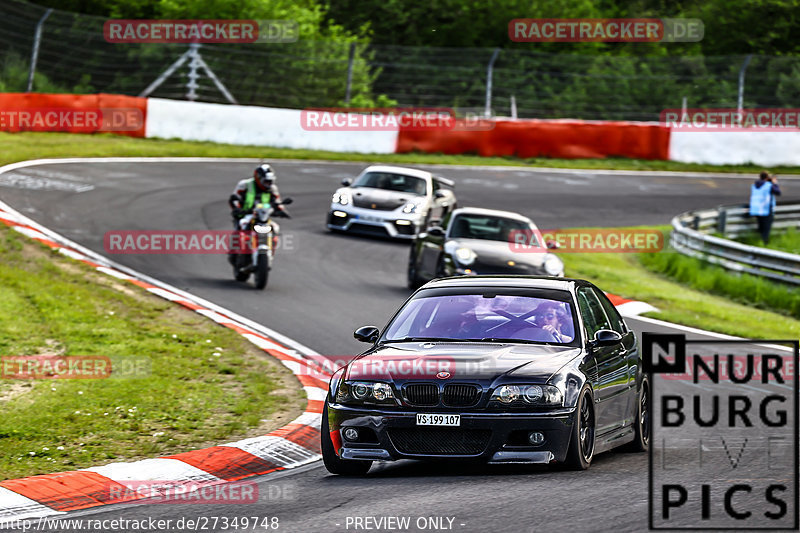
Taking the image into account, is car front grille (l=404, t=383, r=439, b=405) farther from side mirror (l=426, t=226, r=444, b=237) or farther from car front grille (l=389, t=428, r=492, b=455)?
side mirror (l=426, t=226, r=444, b=237)

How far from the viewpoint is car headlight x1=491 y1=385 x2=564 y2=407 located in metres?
7.27

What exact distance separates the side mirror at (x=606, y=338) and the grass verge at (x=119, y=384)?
2770 millimetres

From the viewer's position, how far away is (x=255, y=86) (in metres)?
35.7

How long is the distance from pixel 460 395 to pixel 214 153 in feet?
79.7

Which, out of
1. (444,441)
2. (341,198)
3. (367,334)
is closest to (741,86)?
(341,198)

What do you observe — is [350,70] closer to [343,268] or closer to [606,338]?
[343,268]

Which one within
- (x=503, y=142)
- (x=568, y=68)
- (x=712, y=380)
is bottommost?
(x=712, y=380)

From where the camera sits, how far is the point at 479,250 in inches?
653

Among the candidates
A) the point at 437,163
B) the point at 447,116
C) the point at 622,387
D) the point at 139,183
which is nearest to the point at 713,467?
the point at 622,387

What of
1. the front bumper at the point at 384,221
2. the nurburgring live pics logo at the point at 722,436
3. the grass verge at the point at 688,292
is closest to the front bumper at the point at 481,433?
the nurburgring live pics logo at the point at 722,436

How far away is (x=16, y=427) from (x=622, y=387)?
14.3 feet

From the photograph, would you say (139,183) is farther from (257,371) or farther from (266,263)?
(257,371)

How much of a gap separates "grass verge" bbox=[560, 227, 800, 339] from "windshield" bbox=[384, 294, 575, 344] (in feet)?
26.5

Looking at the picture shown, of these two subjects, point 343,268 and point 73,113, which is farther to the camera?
point 73,113
